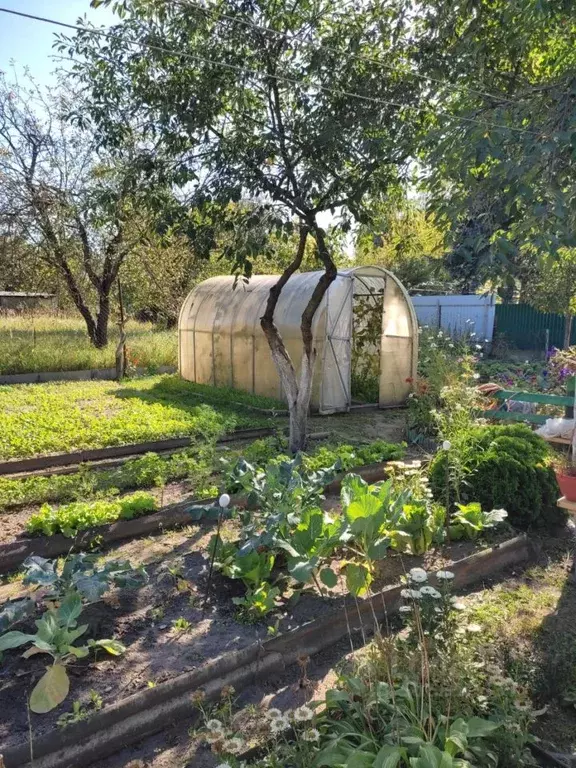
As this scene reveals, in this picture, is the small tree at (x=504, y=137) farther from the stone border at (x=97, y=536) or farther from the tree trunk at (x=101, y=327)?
→ the tree trunk at (x=101, y=327)

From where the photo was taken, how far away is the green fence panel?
18.4 m

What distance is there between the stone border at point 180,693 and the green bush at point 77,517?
199 centimetres

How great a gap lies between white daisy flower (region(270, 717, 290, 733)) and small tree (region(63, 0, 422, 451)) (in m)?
4.78

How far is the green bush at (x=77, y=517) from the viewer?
4391mm

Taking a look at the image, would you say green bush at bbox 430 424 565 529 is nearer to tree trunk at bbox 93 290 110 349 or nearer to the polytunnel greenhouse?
the polytunnel greenhouse

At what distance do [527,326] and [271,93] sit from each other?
50.6 feet

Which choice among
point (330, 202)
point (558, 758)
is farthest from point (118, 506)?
point (330, 202)

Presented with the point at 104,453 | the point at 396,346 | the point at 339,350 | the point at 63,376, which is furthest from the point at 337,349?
the point at 63,376

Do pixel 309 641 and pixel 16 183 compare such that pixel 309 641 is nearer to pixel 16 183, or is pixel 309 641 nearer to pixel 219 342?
pixel 219 342

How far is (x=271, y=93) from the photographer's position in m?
6.26

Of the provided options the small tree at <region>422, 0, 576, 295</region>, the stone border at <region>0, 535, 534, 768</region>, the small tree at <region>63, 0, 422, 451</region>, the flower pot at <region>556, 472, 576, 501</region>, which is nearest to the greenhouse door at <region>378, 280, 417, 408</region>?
the small tree at <region>63, 0, 422, 451</region>

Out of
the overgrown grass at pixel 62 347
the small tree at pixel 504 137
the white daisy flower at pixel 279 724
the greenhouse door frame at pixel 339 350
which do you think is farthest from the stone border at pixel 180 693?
the overgrown grass at pixel 62 347

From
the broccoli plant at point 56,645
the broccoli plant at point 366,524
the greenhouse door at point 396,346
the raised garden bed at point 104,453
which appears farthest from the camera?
the greenhouse door at point 396,346

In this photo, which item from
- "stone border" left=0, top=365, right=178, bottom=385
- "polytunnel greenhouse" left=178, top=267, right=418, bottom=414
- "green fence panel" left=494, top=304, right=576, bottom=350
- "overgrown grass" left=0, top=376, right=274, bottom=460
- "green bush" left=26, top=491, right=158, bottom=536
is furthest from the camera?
"green fence panel" left=494, top=304, right=576, bottom=350
